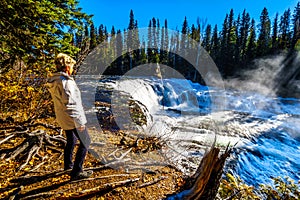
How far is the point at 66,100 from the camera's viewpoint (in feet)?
6.79

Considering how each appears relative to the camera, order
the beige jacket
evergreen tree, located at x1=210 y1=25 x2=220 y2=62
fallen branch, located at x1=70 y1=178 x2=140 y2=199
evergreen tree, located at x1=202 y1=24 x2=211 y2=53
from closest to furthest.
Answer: the beige jacket
fallen branch, located at x1=70 y1=178 x2=140 y2=199
evergreen tree, located at x1=210 y1=25 x2=220 y2=62
evergreen tree, located at x1=202 y1=24 x2=211 y2=53

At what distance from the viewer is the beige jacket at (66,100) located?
6.73ft

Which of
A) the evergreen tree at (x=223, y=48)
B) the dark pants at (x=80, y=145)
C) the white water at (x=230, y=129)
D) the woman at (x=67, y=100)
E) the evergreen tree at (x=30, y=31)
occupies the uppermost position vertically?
the evergreen tree at (x=223, y=48)

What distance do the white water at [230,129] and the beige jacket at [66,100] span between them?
7.96ft

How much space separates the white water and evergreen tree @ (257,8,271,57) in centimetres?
1853

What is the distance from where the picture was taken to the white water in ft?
17.5

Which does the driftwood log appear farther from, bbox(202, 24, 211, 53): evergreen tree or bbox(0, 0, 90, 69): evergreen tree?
bbox(202, 24, 211, 53): evergreen tree

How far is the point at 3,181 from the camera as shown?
7.83 feet

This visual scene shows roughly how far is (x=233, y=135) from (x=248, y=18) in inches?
1557

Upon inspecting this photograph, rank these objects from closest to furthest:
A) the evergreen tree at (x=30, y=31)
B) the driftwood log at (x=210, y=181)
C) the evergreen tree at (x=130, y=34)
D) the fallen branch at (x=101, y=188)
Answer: the fallen branch at (x=101, y=188)
the driftwood log at (x=210, y=181)
the evergreen tree at (x=30, y=31)
the evergreen tree at (x=130, y=34)

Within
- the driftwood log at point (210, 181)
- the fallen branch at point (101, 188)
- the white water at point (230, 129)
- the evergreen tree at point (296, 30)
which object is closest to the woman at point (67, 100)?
the fallen branch at point (101, 188)

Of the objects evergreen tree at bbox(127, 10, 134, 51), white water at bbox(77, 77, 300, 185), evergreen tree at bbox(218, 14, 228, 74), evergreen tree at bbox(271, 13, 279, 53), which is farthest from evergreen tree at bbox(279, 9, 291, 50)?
evergreen tree at bbox(127, 10, 134, 51)

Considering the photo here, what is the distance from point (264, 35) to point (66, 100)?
43.0m

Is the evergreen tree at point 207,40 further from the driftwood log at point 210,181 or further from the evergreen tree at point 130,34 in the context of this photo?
the driftwood log at point 210,181
